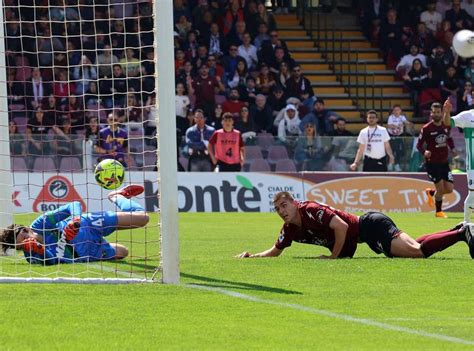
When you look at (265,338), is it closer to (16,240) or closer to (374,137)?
(16,240)

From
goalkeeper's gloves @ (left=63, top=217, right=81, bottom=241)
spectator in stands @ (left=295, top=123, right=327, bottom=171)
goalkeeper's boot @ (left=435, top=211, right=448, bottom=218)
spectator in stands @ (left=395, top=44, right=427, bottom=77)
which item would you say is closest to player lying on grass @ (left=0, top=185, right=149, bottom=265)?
goalkeeper's gloves @ (left=63, top=217, right=81, bottom=241)

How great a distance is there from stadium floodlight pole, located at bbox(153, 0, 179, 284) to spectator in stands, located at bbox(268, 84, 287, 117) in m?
20.1

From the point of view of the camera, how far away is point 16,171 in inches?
976

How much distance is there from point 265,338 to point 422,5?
99.4 feet

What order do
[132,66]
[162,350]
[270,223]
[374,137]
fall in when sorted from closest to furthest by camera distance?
1. [162,350]
2. [270,223]
3. [374,137]
4. [132,66]

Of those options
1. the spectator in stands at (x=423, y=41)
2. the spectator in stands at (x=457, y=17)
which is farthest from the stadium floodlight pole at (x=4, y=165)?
the spectator in stands at (x=457, y=17)

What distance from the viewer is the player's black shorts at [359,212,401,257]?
1398cm

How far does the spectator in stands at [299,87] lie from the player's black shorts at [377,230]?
1859 centimetres

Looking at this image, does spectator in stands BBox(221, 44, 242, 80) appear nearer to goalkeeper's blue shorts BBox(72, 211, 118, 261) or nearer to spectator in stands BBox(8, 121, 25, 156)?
spectator in stands BBox(8, 121, 25, 156)

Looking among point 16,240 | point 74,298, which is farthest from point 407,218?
point 74,298

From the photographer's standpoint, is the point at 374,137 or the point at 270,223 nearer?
the point at 270,223

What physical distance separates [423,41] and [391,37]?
3.22 ft

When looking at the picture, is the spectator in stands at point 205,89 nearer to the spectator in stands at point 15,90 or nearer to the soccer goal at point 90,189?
the soccer goal at point 90,189

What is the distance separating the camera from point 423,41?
36250 mm
